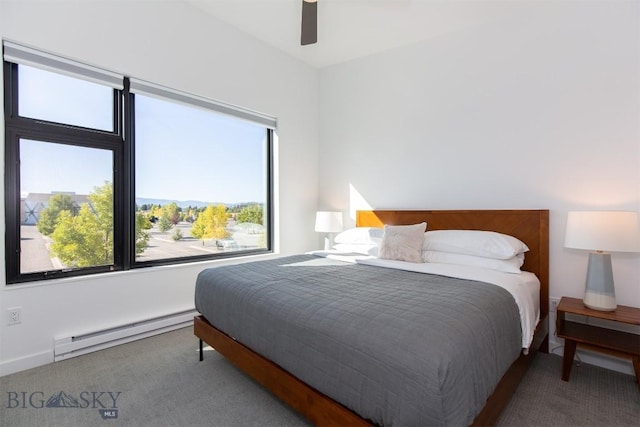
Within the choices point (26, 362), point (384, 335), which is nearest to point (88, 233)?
point (26, 362)

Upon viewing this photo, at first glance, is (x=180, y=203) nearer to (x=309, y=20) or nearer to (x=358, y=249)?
(x=358, y=249)

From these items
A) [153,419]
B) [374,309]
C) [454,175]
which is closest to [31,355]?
[153,419]

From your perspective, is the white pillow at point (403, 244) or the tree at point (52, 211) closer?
the tree at point (52, 211)

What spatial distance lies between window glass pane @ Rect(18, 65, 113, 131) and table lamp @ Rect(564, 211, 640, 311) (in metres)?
3.78

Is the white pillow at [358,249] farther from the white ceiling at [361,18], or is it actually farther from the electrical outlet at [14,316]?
the electrical outlet at [14,316]

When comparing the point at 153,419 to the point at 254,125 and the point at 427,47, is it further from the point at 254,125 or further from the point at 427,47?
the point at 427,47

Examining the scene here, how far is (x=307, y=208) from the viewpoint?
434 centimetres

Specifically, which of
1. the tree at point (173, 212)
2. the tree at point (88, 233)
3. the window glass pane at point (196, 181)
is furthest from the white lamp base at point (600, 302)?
the tree at point (88, 233)

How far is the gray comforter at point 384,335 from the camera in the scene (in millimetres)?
1094

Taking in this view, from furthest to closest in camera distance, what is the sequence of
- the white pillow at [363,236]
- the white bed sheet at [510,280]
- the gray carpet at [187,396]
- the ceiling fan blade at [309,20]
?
the white pillow at [363,236], the ceiling fan blade at [309,20], the white bed sheet at [510,280], the gray carpet at [187,396]

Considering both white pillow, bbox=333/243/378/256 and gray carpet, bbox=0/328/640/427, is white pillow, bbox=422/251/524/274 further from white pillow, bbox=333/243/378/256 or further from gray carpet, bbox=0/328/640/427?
gray carpet, bbox=0/328/640/427

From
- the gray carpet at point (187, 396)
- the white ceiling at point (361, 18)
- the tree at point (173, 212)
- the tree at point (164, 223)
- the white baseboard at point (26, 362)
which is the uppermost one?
the white ceiling at point (361, 18)

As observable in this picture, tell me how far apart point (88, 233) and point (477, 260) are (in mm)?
3217

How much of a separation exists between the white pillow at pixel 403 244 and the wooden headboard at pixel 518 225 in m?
0.41
